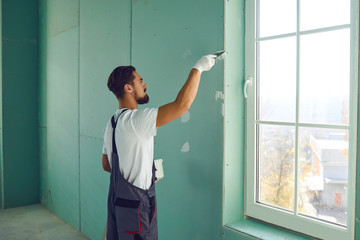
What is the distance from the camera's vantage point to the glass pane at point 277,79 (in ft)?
5.53

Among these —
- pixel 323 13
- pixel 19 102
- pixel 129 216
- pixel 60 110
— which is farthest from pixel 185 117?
pixel 19 102

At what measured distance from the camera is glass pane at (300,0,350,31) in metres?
1.47

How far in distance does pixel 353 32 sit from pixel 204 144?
37.6 inches

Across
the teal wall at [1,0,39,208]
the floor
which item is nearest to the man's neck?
the floor

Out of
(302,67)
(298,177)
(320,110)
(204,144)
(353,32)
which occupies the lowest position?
(298,177)

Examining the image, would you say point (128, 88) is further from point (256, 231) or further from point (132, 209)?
point (256, 231)

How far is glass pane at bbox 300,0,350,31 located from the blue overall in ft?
3.66

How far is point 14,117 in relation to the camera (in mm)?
4277

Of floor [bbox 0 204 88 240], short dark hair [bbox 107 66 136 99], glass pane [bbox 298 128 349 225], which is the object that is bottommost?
floor [bbox 0 204 88 240]

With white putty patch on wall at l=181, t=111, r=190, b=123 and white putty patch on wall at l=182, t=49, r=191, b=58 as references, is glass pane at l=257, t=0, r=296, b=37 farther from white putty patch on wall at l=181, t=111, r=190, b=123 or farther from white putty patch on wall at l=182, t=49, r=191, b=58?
white putty patch on wall at l=181, t=111, r=190, b=123

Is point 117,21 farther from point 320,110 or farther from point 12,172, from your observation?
point 12,172

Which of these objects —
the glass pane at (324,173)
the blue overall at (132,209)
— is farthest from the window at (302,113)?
the blue overall at (132,209)

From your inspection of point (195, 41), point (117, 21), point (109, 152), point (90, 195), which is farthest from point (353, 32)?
point (90, 195)

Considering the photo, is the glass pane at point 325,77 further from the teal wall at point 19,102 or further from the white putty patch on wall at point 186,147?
the teal wall at point 19,102
